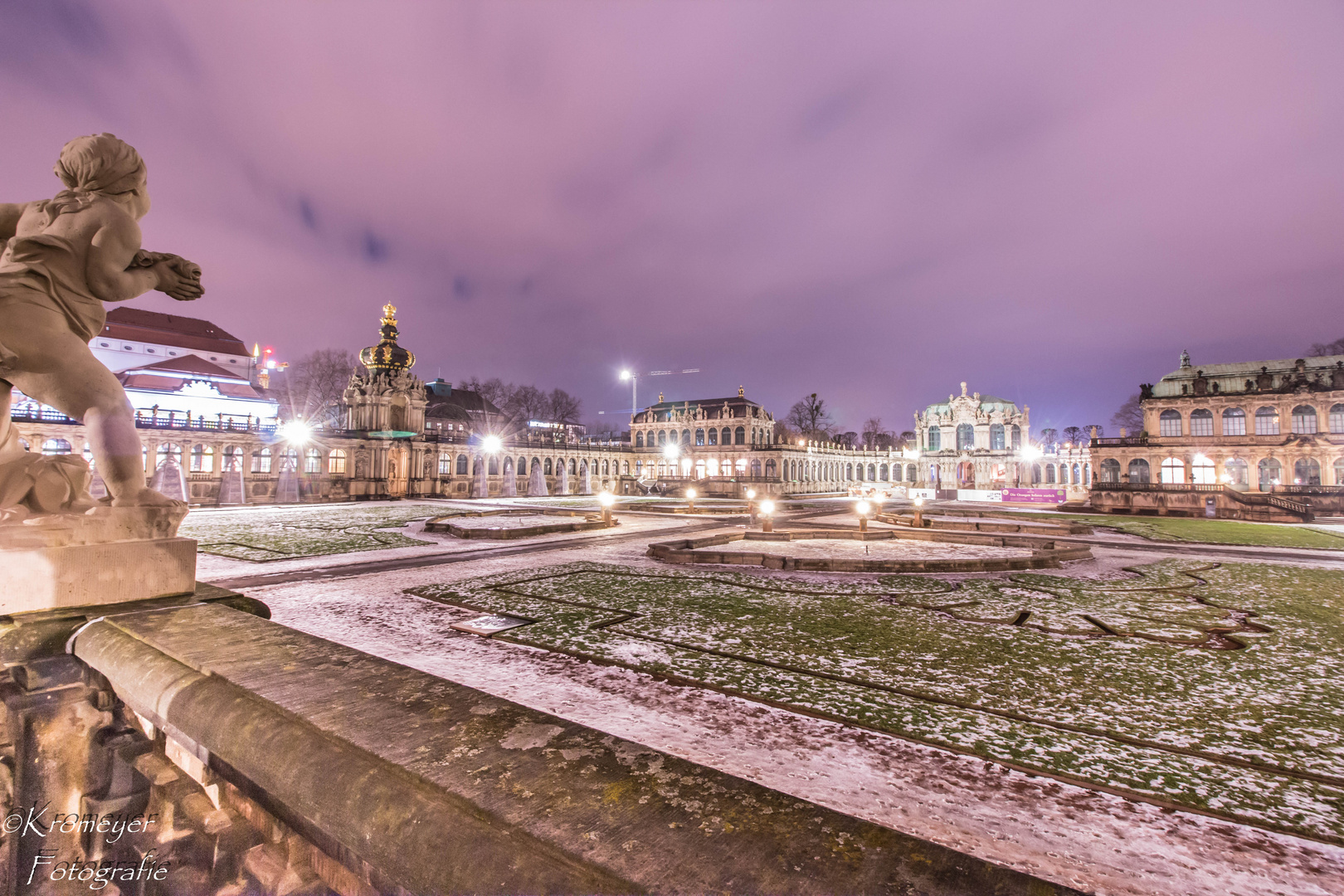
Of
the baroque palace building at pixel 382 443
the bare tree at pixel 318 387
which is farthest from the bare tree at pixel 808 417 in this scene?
the bare tree at pixel 318 387

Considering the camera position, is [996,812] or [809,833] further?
[996,812]

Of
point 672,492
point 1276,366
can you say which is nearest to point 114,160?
point 672,492

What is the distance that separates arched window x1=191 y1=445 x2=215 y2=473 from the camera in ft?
122

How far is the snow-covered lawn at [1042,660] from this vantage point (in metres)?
3.77

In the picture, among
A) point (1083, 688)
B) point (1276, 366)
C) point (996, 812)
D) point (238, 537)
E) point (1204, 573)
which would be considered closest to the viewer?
point (996, 812)

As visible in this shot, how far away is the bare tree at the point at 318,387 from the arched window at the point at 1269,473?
83347 mm

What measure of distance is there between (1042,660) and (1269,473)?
195 ft

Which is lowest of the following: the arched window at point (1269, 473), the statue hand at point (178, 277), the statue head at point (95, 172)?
the arched window at point (1269, 473)

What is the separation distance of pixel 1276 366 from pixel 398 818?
2917 inches

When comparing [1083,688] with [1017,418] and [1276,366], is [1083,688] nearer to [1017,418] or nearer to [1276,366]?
[1276,366]

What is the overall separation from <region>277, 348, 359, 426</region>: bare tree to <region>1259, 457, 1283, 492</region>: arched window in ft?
273

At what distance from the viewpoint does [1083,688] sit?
201 inches

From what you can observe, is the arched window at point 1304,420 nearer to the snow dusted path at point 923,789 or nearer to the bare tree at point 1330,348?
the bare tree at point 1330,348

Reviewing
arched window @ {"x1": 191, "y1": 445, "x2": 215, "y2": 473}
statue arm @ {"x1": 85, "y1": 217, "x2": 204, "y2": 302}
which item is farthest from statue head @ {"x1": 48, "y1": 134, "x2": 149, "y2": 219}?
arched window @ {"x1": 191, "y1": 445, "x2": 215, "y2": 473}
